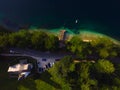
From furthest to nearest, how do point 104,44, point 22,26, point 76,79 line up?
point 22,26
point 104,44
point 76,79

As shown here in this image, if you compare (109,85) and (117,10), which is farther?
(117,10)

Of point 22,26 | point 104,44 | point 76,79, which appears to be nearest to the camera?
point 76,79

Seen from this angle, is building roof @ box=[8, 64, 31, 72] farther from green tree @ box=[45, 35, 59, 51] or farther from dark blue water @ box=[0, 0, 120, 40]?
dark blue water @ box=[0, 0, 120, 40]

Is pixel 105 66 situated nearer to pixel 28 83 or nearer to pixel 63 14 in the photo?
pixel 28 83

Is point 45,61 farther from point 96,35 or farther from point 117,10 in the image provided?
point 117,10

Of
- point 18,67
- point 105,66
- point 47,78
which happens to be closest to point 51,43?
point 47,78

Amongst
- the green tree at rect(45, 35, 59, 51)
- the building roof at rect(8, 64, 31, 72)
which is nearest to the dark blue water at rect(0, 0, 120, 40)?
the green tree at rect(45, 35, 59, 51)

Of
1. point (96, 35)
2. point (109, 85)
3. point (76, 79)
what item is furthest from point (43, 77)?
point (96, 35)
